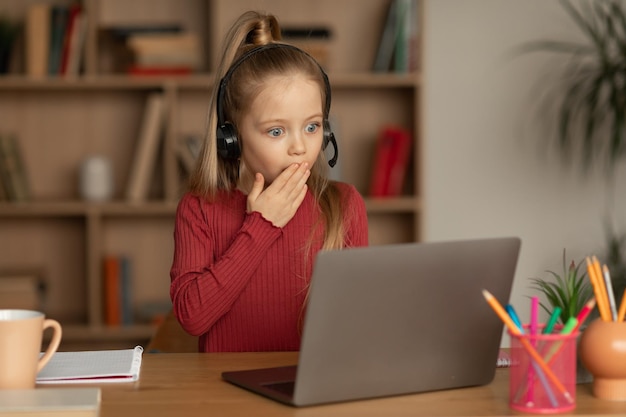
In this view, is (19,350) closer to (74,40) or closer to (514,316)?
(514,316)

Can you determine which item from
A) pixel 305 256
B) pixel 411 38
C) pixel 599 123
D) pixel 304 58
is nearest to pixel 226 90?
pixel 304 58

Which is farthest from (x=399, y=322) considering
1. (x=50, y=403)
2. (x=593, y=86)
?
(x=593, y=86)

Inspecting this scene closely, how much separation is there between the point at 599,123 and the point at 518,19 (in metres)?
0.52

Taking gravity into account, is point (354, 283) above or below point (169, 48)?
below

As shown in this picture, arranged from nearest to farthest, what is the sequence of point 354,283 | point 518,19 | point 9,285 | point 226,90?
point 354,283, point 226,90, point 9,285, point 518,19

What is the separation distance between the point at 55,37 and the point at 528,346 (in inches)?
110

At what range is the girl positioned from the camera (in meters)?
1.61

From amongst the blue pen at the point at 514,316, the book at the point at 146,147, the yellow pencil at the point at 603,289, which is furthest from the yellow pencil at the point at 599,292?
the book at the point at 146,147

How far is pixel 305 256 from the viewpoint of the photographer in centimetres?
181

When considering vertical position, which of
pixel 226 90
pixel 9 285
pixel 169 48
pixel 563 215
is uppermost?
pixel 169 48

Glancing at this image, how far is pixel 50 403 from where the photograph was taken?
1.05 meters

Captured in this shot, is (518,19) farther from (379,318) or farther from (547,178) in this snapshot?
(379,318)

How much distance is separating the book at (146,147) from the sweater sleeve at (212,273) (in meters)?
1.86

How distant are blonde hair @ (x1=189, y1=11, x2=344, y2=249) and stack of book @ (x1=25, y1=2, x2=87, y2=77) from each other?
5.90ft
